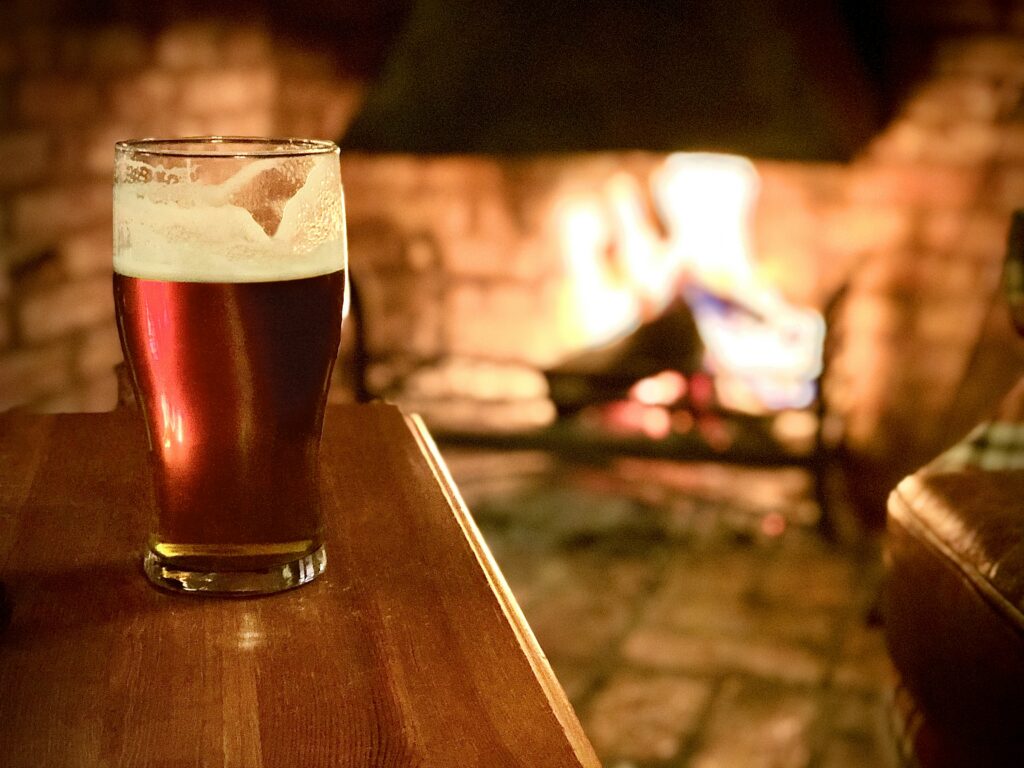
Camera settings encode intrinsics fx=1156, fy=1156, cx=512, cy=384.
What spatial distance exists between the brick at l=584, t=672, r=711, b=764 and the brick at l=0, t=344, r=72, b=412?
3.01 feet

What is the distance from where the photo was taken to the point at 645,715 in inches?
61.2

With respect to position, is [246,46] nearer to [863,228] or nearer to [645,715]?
[863,228]

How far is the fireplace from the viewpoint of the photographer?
1.93 meters

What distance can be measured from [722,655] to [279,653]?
4.28 feet

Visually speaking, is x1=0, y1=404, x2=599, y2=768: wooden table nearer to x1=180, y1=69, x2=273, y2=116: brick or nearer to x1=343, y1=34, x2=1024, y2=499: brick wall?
x1=180, y1=69, x2=273, y2=116: brick

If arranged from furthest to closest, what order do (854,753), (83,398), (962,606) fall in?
(83,398) → (854,753) → (962,606)

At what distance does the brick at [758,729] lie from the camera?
146cm

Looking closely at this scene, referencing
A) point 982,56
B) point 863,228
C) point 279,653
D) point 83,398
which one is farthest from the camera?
point 863,228

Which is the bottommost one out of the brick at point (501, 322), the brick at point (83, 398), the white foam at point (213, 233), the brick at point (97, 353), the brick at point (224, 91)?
the brick at point (501, 322)

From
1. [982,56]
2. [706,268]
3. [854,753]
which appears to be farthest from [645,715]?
[982,56]

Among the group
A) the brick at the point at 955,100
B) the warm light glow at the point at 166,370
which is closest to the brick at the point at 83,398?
the warm light glow at the point at 166,370

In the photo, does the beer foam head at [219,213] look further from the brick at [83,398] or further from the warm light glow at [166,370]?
the brick at [83,398]

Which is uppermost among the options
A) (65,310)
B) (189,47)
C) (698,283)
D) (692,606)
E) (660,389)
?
(189,47)

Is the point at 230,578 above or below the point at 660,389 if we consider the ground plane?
above
